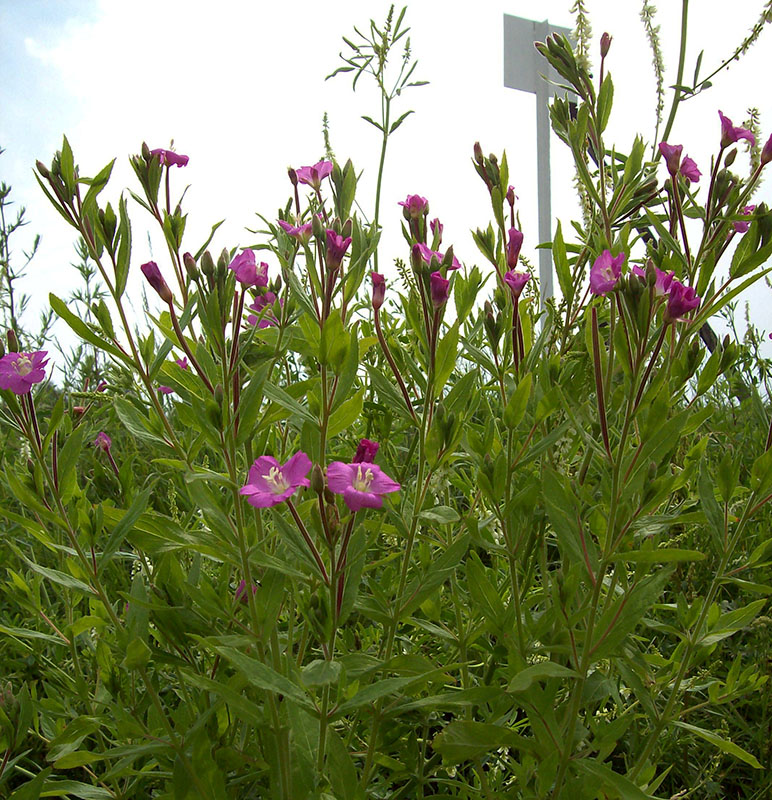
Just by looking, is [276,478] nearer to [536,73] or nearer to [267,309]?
[267,309]

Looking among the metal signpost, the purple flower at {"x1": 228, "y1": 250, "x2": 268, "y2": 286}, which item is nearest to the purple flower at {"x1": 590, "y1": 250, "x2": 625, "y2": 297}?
the purple flower at {"x1": 228, "y1": 250, "x2": 268, "y2": 286}

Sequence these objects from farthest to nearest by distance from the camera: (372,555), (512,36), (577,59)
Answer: (512,36)
(372,555)
(577,59)

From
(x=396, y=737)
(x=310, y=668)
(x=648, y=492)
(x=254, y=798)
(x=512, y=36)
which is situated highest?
(x=512, y=36)

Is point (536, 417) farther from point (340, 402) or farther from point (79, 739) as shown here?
point (79, 739)

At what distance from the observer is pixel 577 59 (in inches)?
56.9

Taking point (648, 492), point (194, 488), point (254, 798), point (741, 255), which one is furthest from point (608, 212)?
point (254, 798)

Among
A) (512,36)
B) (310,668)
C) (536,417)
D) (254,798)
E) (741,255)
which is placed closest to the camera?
(310,668)

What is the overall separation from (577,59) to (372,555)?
1.28 metres

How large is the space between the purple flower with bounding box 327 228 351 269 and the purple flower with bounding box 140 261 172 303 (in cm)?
33

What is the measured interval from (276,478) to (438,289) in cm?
34

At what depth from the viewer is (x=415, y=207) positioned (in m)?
1.31

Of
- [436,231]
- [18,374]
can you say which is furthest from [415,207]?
[18,374]

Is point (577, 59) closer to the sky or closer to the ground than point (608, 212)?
closer to the sky

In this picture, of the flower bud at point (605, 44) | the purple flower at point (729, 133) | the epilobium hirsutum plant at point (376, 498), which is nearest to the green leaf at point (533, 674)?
the epilobium hirsutum plant at point (376, 498)
